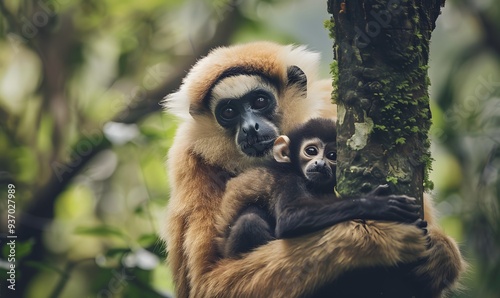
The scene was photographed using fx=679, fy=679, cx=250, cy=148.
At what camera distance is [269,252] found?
4707mm

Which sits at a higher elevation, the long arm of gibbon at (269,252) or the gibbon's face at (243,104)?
the gibbon's face at (243,104)

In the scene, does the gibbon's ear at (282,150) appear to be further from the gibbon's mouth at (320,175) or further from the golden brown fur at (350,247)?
the gibbon's mouth at (320,175)

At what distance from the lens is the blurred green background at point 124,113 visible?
7834mm

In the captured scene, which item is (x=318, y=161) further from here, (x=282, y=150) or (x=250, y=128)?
(x=250, y=128)

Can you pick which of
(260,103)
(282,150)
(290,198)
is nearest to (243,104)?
(260,103)

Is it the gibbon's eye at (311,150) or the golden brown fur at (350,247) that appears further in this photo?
the gibbon's eye at (311,150)

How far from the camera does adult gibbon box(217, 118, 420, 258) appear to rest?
14.2 feet

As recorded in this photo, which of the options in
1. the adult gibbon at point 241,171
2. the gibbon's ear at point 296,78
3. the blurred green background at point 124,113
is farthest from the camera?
the blurred green background at point 124,113

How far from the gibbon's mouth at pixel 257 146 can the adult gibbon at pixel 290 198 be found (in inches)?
18.6

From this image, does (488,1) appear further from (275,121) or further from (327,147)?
(327,147)

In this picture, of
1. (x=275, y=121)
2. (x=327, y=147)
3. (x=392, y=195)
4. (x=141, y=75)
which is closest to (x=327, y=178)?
(x=327, y=147)

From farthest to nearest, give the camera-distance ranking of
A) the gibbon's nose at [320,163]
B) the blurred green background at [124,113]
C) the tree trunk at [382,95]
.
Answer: the blurred green background at [124,113] → the gibbon's nose at [320,163] → the tree trunk at [382,95]

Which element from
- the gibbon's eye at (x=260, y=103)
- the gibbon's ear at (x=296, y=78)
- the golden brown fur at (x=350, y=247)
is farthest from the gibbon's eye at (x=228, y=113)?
the golden brown fur at (x=350, y=247)

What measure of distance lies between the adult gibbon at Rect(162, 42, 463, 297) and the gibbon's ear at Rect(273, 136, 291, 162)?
551 mm
